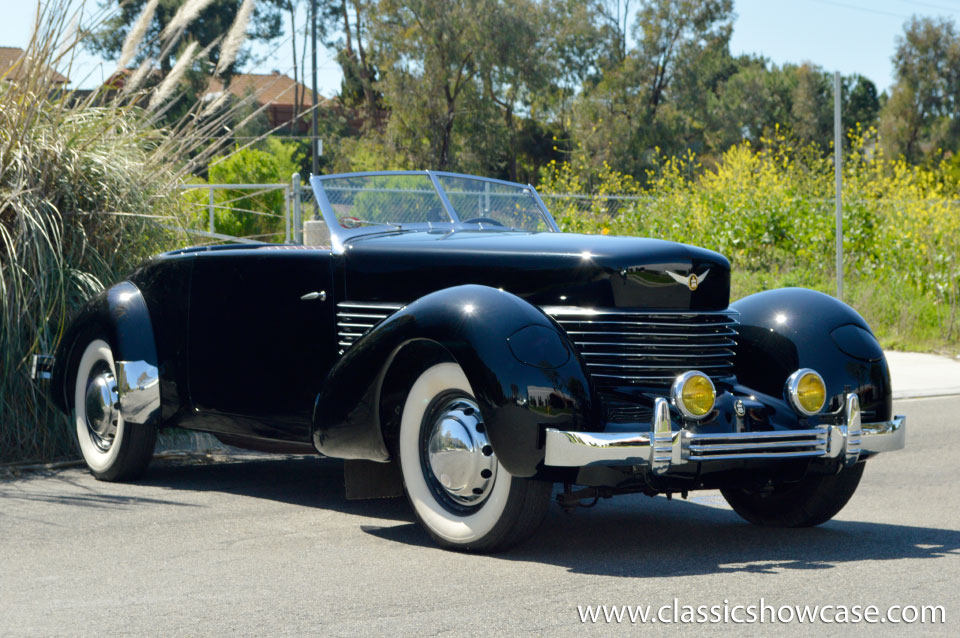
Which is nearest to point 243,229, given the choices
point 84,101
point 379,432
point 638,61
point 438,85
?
point 84,101

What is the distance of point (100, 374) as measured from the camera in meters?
6.67

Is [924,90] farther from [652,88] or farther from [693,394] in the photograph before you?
[693,394]

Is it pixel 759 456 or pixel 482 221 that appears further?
pixel 482 221

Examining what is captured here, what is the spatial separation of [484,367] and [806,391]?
1.45 m

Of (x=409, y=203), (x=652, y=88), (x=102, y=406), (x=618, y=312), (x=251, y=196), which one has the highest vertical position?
(x=652, y=88)

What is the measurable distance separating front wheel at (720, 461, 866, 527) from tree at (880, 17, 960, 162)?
45.9m

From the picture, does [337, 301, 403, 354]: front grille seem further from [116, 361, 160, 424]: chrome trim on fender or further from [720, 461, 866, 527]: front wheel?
[720, 461, 866, 527]: front wheel

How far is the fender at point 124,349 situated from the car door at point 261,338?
303 millimetres

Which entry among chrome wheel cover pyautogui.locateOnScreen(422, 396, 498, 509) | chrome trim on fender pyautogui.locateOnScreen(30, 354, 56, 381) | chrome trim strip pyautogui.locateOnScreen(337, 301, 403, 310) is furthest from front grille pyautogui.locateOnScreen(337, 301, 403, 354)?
chrome trim on fender pyautogui.locateOnScreen(30, 354, 56, 381)

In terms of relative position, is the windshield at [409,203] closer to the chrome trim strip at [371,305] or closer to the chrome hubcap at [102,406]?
the chrome trim strip at [371,305]

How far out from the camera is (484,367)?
14.7 ft

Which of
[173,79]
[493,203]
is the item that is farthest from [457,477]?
[173,79]

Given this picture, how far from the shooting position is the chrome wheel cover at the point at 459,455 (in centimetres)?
464

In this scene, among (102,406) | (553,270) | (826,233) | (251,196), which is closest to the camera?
(553,270)
